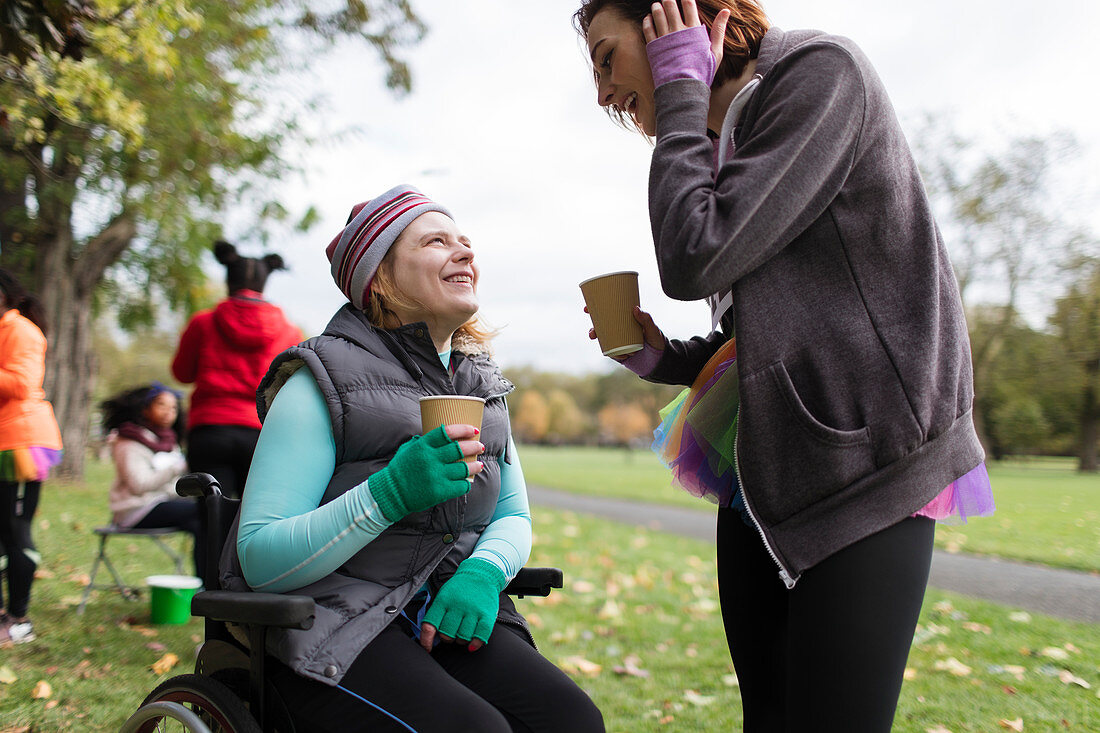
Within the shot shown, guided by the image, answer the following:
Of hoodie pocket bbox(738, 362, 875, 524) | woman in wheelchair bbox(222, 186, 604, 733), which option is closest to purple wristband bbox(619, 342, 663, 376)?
woman in wheelchair bbox(222, 186, 604, 733)

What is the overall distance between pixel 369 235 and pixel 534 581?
3.25ft

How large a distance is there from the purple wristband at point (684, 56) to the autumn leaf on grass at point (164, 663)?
3.58 meters

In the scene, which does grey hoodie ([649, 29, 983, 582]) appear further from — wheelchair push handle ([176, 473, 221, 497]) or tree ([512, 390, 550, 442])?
tree ([512, 390, 550, 442])

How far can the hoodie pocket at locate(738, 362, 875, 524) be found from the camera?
127cm

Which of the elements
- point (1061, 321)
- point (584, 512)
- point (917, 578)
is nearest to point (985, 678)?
point (917, 578)

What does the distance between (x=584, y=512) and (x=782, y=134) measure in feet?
36.8

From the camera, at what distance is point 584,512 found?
12.2 m

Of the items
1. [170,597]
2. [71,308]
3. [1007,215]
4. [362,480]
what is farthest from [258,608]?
[1007,215]

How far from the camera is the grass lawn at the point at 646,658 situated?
10.7ft

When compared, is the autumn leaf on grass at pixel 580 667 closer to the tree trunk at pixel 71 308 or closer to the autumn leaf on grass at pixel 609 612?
the autumn leaf on grass at pixel 609 612

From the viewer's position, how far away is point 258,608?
1.47 metres

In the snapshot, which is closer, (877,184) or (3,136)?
(877,184)

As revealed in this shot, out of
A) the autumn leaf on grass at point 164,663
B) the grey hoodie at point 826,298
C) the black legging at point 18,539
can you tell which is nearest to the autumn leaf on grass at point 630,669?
the autumn leaf on grass at point 164,663

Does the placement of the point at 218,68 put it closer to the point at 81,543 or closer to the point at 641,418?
the point at 81,543
